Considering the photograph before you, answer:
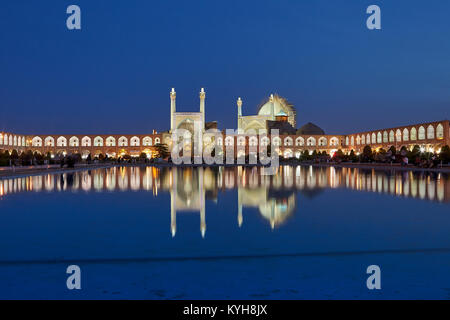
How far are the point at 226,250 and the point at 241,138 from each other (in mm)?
47767

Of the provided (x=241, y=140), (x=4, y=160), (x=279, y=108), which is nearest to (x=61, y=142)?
(x=241, y=140)

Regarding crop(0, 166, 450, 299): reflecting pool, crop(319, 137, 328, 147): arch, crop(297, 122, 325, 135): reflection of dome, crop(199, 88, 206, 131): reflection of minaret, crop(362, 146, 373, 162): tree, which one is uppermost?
crop(199, 88, 206, 131): reflection of minaret

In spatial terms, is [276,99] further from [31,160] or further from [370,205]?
[370,205]

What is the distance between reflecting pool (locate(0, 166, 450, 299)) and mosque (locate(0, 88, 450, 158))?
4000 centimetres

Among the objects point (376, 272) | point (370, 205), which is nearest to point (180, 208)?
point (370, 205)

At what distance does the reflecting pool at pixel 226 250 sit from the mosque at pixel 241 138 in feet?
131

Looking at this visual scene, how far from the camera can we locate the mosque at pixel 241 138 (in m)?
49.1

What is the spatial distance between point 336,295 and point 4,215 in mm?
4396

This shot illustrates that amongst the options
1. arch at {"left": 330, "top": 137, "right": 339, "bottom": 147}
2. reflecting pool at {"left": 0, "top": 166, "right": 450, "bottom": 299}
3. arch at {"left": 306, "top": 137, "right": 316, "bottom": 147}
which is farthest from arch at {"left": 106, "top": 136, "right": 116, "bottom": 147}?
Answer: reflecting pool at {"left": 0, "top": 166, "right": 450, "bottom": 299}

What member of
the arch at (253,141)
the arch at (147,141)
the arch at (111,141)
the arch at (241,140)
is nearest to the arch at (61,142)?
the arch at (111,141)

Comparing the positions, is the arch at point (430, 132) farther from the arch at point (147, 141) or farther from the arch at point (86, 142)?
the arch at point (86, 142)

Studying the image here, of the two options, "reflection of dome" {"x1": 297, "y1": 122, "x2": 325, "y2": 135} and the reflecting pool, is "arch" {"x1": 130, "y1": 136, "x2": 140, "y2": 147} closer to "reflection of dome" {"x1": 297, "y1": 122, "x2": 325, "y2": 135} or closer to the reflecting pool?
"reflection of dome" {"x1": 297, "y1": 122, "x2": 325, "y2": 135}

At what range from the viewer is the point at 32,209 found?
5.94m

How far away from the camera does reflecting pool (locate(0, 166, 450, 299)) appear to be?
259cm
